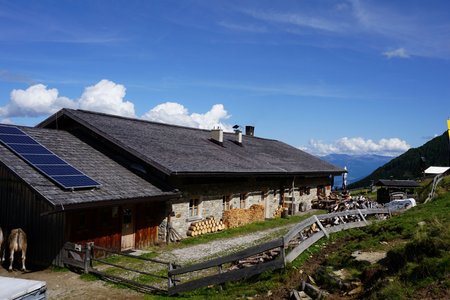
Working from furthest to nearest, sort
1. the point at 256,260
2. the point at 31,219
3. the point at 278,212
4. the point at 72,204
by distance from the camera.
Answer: the point at 278,212 → the point at 31,219 → the point at 72,204 → the point at 256,260

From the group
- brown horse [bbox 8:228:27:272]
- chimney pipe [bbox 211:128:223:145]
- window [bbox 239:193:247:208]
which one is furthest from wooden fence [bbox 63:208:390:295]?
chimney pipe [bbox 211:128:223:145]

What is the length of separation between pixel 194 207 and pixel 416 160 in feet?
316

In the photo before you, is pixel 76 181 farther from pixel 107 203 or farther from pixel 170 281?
pixel 170 281

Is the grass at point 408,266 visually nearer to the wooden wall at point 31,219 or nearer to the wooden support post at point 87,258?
the wooden support post at point 87,258

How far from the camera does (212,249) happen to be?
679 inches

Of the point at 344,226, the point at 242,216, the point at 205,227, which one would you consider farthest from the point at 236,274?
the point at 242,216

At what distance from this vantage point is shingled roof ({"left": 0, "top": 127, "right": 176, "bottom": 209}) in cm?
1367

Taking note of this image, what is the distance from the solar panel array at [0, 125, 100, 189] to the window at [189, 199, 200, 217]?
5.79 meters

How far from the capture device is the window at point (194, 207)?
20094mm

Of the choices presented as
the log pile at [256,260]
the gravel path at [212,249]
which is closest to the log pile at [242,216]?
the gravel path at [212,249]

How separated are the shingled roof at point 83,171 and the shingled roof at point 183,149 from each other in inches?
43.5

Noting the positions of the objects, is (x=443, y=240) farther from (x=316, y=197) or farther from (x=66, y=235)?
(x=316, y=197)

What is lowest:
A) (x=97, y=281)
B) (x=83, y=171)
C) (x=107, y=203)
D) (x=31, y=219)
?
(x=97, y=281)

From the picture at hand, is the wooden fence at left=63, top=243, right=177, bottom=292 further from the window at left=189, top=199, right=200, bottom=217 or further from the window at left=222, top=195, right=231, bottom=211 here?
the window at left=222, top=195, right=231, bottom=211
